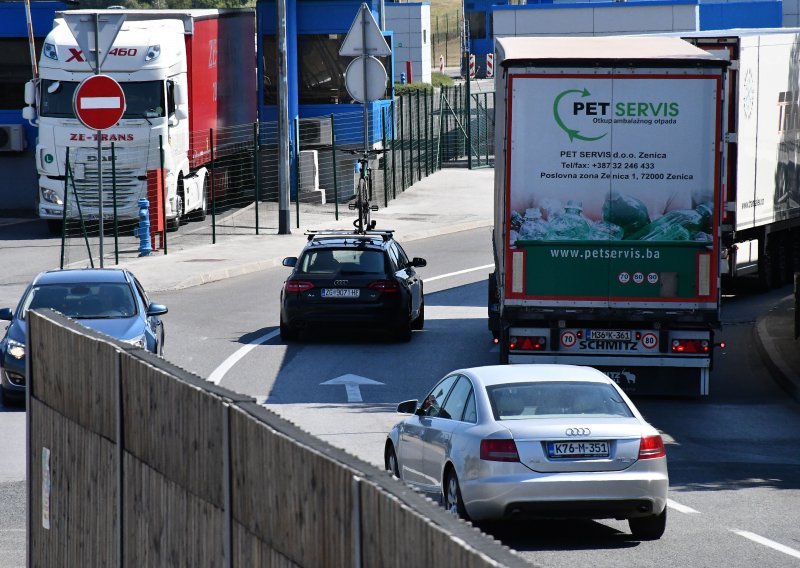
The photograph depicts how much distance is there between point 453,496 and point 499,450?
2.36 ft

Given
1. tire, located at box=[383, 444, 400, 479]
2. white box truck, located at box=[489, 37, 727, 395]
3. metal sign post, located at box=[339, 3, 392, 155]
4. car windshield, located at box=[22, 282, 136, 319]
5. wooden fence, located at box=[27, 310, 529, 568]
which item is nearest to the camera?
wooden fence, located at box=[27, 310, 529, 568]

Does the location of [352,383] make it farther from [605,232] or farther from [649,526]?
[649,526]

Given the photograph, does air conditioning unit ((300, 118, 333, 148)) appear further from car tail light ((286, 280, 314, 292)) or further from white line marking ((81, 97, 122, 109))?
car tail light ((286, 280, 314, 292))

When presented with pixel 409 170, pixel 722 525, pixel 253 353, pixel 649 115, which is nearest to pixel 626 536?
pixel 722 525

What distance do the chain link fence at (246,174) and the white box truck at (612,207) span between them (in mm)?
10375

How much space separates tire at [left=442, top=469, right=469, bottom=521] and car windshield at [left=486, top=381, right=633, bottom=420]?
1.91 feet

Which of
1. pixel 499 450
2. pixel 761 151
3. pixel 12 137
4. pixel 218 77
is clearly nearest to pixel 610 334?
pixel 499 450

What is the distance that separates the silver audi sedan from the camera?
10.7 m

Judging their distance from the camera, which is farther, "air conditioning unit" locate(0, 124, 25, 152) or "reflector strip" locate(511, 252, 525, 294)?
"air conditioning unit" locate(0, 124, 25, 152)

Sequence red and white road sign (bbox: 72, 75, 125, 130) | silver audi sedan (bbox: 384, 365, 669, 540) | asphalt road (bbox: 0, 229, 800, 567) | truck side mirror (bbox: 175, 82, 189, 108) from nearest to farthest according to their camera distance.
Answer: silver audi sedan (bbox: 384, 365, 669, 540)
asphalt road (bbox: 0, 229, 800, 567)
red and white road sign (bbox: 72, 75, 125, 130)
truck side mirror (bbox: 175, 82, 189, 108)

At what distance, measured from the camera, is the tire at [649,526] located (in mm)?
11127

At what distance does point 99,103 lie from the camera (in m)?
21.5

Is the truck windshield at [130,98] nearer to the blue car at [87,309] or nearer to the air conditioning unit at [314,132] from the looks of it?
the air conditioning unit at [314,132]

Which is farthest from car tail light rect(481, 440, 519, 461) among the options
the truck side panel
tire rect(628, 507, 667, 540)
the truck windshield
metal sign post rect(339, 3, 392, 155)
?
the truck side panel
